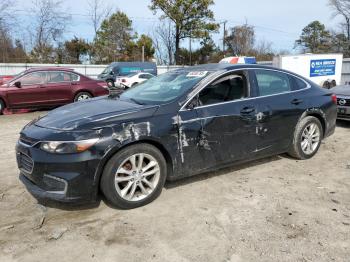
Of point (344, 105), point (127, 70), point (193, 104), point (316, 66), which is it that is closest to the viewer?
point (193, 104)

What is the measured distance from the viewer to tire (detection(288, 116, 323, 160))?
5246mm

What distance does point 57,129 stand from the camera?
360 cm

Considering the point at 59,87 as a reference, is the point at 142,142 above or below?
below

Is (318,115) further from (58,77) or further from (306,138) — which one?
(58,77)

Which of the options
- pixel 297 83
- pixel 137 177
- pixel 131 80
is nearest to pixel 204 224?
pixel 137 177

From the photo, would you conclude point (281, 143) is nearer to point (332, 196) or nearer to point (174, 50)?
point (332, 196)

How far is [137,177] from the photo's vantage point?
3.74 metres

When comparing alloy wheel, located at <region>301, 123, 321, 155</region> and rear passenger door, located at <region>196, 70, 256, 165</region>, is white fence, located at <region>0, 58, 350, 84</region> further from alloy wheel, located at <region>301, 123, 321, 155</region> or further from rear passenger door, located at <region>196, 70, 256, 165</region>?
rear passenger door, located at <region>196, 70, 256, 165</region>

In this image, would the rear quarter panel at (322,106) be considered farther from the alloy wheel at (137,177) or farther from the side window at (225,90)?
the alloy wheel at (137,177)

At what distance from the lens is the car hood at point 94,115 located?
3591mm

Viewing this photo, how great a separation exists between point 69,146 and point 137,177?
784mm

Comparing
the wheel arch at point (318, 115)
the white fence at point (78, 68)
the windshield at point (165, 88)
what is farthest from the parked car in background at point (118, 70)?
the wheel arch at point (318, 115)

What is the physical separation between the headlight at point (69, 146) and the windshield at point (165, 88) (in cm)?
102

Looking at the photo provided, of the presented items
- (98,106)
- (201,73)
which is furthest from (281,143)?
(98,106)
